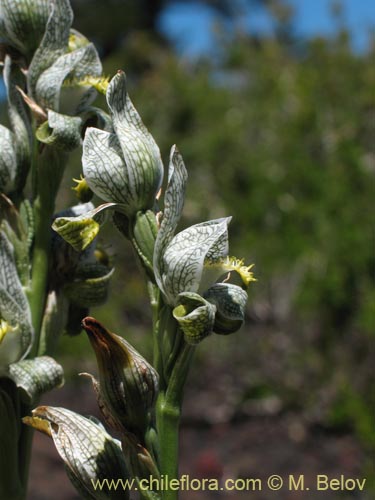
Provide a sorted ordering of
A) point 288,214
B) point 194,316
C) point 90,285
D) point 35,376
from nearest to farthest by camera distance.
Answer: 1. point 194,316
2. point 35,376
3. point 90,285
4. point 288,214

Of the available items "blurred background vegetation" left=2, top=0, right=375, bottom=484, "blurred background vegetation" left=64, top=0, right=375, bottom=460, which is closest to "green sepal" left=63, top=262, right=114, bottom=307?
"blurred background vegetation" left=64, top=0, right=375, bottom=460

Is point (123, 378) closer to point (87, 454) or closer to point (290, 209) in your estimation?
point (87, 454)

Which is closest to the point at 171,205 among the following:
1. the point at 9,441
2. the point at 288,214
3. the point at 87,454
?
the point at 87,454

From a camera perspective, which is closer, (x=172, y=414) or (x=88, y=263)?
(x=172, y=414)

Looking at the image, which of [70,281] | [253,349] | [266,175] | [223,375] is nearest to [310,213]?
[266,175]

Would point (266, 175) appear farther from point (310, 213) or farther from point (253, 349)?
point (253, 349)

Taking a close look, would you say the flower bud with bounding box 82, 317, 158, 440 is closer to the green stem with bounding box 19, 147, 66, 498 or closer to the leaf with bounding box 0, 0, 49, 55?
the green stem with bounding box 19, 147, 66, 498

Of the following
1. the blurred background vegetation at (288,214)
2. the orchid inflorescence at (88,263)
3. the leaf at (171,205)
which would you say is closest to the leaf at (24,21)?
the orchid inflorescence at (88,263)
